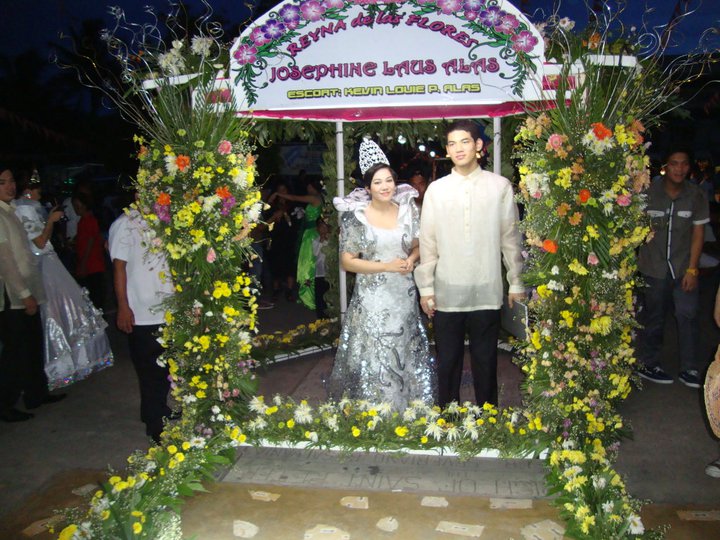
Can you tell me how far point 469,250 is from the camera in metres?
4.42

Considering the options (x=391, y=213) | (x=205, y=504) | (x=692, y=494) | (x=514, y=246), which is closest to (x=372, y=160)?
(x=391, y=213)

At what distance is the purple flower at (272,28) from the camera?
4328 mm

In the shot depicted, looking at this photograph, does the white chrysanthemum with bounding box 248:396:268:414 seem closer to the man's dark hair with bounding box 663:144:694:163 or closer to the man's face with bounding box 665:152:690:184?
the man's face with bounding box 665:152:690:184

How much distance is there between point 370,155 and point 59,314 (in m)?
3.45

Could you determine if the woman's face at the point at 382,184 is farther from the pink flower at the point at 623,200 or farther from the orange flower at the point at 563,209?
the pink flower at the point at 623,200

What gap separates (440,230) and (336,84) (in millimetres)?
1173

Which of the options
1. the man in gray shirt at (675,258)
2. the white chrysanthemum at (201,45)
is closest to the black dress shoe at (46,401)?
the white chrysanthemum at (201,45)

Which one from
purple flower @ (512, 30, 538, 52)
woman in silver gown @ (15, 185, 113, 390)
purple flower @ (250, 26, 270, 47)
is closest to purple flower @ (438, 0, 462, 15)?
purple flower @ (512, 30, 538, 52)

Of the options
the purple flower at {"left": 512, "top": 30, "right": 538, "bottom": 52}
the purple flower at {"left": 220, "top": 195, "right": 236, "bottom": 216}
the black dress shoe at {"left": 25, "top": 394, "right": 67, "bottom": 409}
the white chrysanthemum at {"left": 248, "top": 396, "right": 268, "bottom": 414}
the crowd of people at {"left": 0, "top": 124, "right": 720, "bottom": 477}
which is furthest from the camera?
the black dress shoe at {"left": 25, "top": 394, "right": 67, "bottom": 409}

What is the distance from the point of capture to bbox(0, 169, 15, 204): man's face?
5.31 metres

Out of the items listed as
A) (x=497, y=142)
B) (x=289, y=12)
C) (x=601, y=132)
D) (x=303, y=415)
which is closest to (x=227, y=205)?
(x=289, y=12)

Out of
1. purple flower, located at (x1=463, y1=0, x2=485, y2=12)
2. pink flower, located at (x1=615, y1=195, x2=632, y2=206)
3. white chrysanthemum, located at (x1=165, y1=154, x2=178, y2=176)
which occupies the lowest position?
pink flower, located at (x1=615, y1=195, x2=632, y2=206)

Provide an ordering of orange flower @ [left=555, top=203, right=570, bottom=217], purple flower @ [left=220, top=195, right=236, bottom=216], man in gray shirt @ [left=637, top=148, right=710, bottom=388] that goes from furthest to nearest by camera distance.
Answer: man in gray shirt @ [left=637, top=148, right=710, bottom=388], purple flower @ [left=220, top=195, right=236, bottom=216], orange flower @ [left=555, top=203, right=570, bottom=217]

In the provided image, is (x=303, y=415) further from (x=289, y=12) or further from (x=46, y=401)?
(x=46, y=401)
